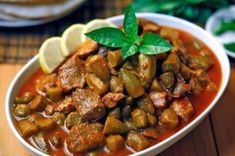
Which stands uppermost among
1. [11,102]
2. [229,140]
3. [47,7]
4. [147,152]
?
[47,7]

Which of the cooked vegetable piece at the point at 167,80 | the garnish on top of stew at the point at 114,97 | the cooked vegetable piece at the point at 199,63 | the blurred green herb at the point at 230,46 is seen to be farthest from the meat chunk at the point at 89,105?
the blurred green herb at the point at 230,46

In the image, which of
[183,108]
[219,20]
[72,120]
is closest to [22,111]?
[72,120]

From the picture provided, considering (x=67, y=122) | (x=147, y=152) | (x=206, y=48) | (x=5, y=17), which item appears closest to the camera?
(x=147, y=152)

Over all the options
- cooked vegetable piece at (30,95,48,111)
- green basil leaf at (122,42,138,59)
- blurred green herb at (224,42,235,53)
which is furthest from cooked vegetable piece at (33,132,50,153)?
blurred green herb at (224,42,235,53)

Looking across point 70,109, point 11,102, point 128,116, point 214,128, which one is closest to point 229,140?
point 214,128

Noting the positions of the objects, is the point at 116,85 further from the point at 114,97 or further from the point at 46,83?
the point at 46,83

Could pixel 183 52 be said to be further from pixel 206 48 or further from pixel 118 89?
pixel 118 89
